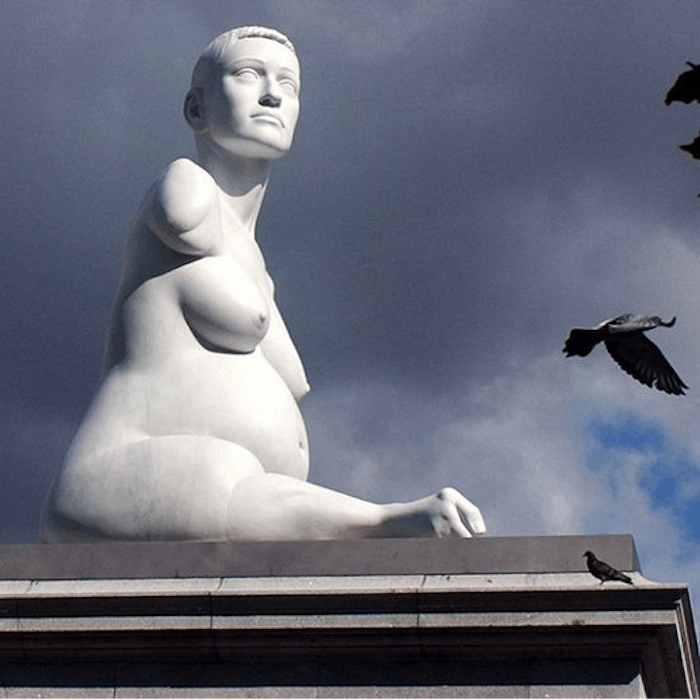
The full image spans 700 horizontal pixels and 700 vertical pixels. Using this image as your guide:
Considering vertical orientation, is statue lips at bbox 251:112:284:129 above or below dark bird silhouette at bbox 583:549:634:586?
above

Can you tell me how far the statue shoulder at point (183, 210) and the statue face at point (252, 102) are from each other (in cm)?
93

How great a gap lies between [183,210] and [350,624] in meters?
3.76

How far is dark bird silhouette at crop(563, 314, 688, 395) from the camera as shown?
12469 millimetres

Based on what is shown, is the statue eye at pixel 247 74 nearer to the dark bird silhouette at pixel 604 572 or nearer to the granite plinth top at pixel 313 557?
the granite plinth top at pixel 313 557

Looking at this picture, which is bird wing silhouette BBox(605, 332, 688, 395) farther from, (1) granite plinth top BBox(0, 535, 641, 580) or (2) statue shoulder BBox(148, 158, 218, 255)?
(2) statue shoulder BBox(148, 158, 218, 255)

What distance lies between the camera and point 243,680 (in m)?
11.8

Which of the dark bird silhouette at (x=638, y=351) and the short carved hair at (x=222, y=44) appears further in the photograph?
the short carved hair at (x=222, y=44)

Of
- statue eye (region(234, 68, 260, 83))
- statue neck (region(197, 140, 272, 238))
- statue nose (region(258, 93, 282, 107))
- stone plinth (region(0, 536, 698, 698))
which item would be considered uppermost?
statue eye (region(234, 68, 260, 83))

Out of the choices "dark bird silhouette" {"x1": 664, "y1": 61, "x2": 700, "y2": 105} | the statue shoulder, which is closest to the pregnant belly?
the statue shoulder

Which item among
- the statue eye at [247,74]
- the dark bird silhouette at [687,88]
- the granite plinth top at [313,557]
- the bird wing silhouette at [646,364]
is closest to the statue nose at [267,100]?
the statue eye at [247,74]

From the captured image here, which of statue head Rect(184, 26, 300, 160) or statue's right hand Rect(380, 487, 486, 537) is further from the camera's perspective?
statue head Rect(184, 26, 300, 160)

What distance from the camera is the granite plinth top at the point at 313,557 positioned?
468 inches

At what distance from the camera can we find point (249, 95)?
15.2 m

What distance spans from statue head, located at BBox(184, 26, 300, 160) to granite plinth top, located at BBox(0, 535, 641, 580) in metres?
3.94
